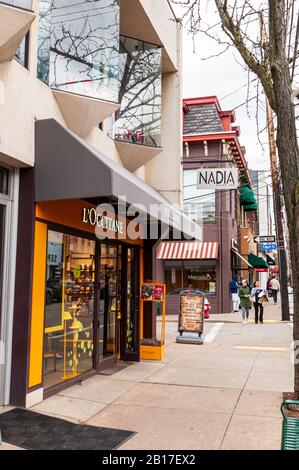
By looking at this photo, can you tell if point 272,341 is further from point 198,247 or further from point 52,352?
point 198,247

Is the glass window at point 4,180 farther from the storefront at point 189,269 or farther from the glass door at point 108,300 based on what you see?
the storefront at point 189,269

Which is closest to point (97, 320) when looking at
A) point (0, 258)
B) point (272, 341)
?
point (0, 258)

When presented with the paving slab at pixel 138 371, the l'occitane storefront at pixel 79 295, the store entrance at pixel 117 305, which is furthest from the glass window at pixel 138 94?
the paving slab at pixel 138 371

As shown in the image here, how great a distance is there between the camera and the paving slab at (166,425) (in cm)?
472

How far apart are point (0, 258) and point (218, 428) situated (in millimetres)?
3316

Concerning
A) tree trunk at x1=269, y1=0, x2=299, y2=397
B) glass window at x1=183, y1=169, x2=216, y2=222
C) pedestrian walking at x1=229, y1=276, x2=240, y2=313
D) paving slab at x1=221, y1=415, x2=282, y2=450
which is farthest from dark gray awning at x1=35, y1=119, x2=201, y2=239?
glass window at x1=183, y1=169, x2=216, y2=222

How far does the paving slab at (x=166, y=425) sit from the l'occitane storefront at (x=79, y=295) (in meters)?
1.15

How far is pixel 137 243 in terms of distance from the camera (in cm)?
1006

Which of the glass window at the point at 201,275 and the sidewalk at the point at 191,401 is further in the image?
the glass window at the point at 201,275

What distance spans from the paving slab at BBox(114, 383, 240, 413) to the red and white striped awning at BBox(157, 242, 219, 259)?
608 inches

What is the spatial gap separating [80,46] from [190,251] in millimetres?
16297

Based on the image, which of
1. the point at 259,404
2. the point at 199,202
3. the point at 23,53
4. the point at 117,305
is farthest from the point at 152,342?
the point at 199,202

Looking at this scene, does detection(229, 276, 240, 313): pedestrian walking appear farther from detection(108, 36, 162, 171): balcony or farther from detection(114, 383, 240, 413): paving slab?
detection(114, 383, 240, 413): paving slab

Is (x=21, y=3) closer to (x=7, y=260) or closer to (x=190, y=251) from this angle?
(x=7, y=260)
